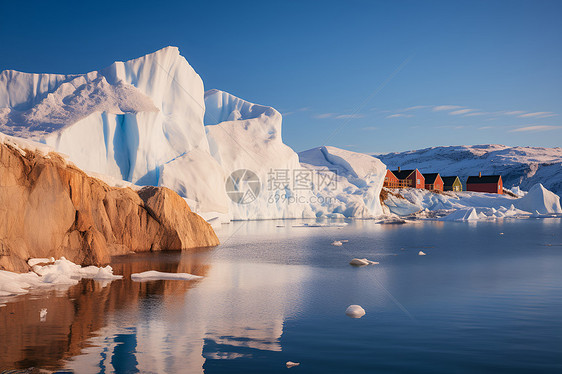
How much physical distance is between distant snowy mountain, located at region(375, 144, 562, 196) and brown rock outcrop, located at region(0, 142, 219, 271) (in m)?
86.9

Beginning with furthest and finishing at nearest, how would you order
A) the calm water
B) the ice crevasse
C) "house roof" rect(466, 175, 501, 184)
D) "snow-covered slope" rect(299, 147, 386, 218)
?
"house roof" rect(466, 175, 501, 184) < "snow-covered slope" rect(299, 147, 386, 218) < the ice crevasse < the calm water

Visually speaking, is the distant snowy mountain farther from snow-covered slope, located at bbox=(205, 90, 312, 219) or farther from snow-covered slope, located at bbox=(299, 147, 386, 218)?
snow-covered slope, located at bbox=(205, 90, 312, 219)

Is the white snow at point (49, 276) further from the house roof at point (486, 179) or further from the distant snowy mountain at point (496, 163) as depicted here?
the distant snowy mountain at point (496, 163)

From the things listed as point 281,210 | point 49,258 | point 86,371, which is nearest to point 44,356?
point 86,371

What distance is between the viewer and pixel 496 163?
136 metres

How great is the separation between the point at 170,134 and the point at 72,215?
2190 centimetres

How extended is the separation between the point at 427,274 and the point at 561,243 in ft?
43.5

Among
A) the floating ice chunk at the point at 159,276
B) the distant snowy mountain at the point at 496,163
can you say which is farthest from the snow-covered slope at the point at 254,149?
the distant snowy mountain at the point at 496,163

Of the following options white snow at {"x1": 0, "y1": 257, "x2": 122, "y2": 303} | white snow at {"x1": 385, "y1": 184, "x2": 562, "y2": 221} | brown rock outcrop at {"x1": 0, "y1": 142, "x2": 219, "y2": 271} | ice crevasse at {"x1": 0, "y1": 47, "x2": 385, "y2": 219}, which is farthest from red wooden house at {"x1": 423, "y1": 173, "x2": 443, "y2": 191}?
white snow at {"x1": 0, "y1": 257, "x2": 122, "y2": 303}

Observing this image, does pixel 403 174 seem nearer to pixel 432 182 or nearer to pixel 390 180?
pixel 390 180

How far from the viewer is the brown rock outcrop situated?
12867mm

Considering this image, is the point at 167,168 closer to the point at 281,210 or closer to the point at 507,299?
the point at 281,210

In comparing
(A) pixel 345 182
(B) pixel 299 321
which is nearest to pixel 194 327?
(B) pixel 299 321

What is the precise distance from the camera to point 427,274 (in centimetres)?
1448
